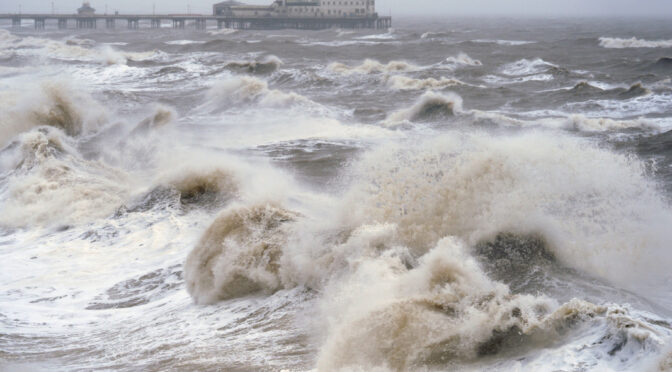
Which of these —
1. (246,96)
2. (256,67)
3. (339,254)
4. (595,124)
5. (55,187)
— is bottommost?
(55,187)

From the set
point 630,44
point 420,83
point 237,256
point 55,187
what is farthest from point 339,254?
point 630,44

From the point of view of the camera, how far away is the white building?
261ft

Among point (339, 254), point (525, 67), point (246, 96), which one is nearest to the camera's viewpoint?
point (339, 254)

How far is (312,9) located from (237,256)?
76188mm

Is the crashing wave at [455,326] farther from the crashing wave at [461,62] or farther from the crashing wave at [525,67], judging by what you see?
the crashing wave at [461,62]

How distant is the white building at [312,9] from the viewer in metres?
79.6

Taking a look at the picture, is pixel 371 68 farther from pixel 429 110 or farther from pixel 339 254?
pixel 339 254

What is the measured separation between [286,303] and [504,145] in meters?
3.28

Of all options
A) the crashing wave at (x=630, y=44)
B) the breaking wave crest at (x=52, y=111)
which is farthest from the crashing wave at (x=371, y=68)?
the crashing wave at (x=630, y=44)

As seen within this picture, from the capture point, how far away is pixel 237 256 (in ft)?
21.5

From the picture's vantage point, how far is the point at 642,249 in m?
6.25

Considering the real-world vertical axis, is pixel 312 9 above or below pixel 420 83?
above

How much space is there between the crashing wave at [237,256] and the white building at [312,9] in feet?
245

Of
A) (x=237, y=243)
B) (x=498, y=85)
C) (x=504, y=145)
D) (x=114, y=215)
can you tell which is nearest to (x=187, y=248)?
(x=237, y=243)
